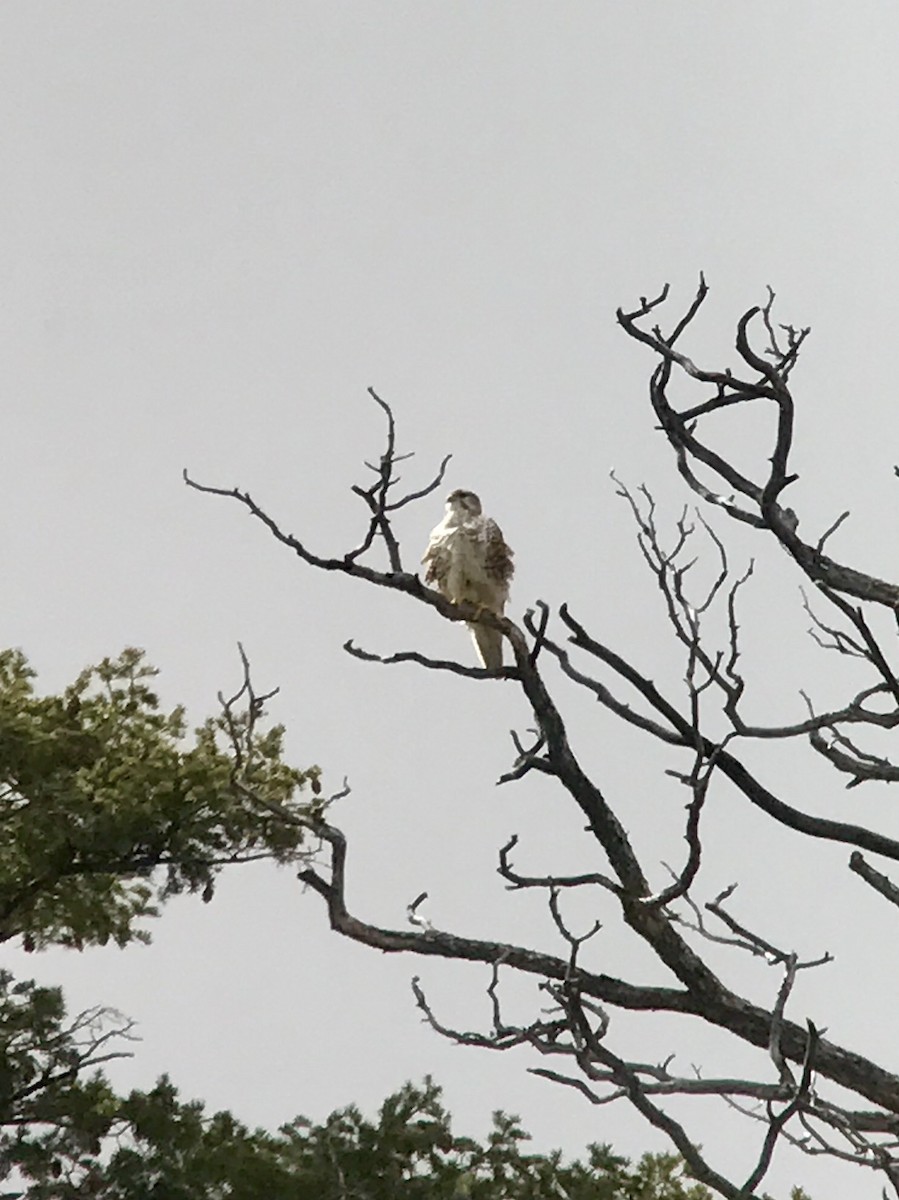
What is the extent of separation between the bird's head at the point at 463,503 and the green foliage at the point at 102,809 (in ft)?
5.77

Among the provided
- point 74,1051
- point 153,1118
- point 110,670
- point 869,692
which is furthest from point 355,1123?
point 869,692

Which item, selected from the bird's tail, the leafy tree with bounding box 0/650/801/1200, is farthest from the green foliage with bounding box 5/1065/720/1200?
the bird's tail

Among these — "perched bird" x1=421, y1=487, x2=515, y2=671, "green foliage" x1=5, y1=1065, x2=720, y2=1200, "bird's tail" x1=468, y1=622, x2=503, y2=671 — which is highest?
"perched bird" x1=421, y1=487, x2=515, y2=671

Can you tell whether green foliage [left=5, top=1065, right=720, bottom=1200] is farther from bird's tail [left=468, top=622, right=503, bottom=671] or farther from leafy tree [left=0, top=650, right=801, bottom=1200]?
bird's tail [left=468, top=622, right=503, bottom=671]

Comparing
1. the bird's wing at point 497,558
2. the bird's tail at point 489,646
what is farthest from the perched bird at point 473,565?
the bird's tail at point 489,646

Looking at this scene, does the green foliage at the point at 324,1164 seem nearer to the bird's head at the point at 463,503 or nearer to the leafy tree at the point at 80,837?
the leafy tree at the point at 80,837

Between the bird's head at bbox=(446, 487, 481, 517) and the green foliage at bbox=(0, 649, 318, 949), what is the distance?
1759mm

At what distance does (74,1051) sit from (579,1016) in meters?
4.59

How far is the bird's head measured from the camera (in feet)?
27.1

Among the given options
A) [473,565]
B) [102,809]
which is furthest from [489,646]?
[102,809]

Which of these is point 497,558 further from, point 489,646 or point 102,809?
point 102,809

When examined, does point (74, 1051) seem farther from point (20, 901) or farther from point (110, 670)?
point (110, 670)

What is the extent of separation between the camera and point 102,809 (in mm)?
8055

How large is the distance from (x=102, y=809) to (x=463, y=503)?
264cm
